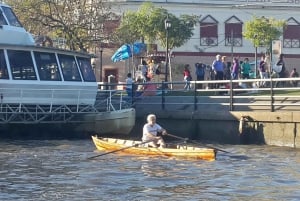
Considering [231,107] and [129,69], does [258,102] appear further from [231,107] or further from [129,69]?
[129,69]

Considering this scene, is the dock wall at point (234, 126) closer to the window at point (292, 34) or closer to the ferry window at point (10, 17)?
the ferry window at point (10, 17)

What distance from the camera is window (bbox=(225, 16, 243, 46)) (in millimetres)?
62812

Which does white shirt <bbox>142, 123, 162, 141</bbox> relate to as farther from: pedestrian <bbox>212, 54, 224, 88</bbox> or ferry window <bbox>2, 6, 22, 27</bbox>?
pedestrian <bbox>212, 54, 224, 88</bbox>

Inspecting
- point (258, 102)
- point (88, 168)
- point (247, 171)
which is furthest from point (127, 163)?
point (258, 102)

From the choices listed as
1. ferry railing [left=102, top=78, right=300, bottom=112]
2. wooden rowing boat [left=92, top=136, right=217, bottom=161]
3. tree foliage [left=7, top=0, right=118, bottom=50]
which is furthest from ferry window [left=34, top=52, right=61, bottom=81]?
tree foliage [left=7, top=0, right=118, bottom=50]

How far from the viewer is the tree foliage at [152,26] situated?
51.4 meters

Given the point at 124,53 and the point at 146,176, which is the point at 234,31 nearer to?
the point at 124,53

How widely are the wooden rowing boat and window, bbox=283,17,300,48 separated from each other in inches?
1579

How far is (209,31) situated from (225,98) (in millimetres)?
33820

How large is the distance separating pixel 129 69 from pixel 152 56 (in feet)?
16.6

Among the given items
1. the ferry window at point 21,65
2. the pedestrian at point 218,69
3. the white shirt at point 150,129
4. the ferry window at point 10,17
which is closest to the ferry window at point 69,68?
the ferry window at point 21,65

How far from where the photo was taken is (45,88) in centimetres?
2923

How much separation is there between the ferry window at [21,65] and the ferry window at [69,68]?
1337 millimetres

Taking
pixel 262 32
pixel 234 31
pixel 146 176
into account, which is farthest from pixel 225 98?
pixel 234 31
